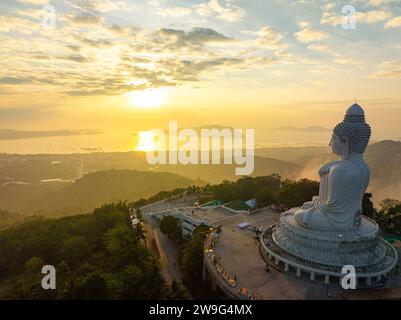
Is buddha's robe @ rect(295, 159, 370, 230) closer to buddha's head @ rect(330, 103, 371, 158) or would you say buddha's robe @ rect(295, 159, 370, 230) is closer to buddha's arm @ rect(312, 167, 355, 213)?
buddha's arm @ rect(312, 167, 355, 213)

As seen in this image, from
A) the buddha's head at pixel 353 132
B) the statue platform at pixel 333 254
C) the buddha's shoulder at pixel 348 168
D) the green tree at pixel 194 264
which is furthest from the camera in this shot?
the green tree at pixel 194 264

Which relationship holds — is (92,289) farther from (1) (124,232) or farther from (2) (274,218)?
(2) (274,218)

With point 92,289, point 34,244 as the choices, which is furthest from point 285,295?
point 34,244

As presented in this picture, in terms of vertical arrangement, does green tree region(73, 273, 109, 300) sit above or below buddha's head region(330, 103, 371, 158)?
below
